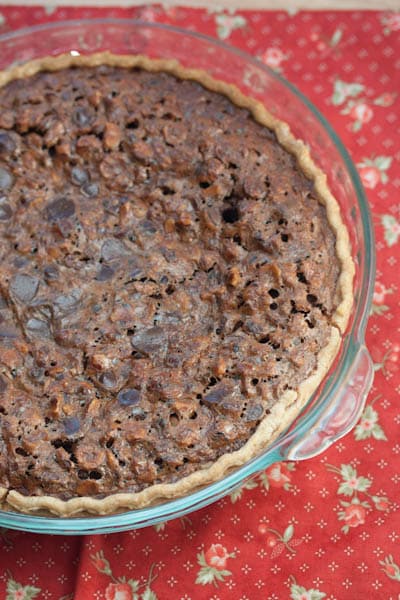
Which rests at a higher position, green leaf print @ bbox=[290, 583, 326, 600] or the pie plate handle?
the pie plate handle

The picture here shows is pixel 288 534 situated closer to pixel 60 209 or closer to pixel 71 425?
pixel 71 425

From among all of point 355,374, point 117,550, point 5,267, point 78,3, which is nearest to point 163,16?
point 78,3

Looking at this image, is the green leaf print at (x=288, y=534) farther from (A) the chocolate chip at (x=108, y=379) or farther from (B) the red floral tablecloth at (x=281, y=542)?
(A) the chocolate chip at (x=108, y=379)

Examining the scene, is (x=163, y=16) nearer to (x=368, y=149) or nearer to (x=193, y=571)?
(x=368, y=149)

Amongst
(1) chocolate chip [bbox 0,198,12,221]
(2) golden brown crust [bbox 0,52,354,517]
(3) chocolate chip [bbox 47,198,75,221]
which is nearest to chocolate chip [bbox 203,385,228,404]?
(2) golden brown crust [bbox 0,52,354,517]

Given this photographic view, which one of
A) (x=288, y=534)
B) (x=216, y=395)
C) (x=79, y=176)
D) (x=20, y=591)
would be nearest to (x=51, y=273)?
(x=79, y=176)

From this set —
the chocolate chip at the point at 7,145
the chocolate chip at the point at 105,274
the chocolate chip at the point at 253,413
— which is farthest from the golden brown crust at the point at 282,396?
the chocolate chip at the point at 105,274

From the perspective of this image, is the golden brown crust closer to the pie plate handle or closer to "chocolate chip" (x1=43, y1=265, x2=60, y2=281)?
the pie plate handle

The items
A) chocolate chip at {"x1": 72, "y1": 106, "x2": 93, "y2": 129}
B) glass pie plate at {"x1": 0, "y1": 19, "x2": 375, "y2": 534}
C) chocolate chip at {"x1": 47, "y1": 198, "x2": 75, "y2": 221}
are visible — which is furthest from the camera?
chocolate chip at {"x1": 72, "y1": 106, "x2": 93, "y2": 129}
